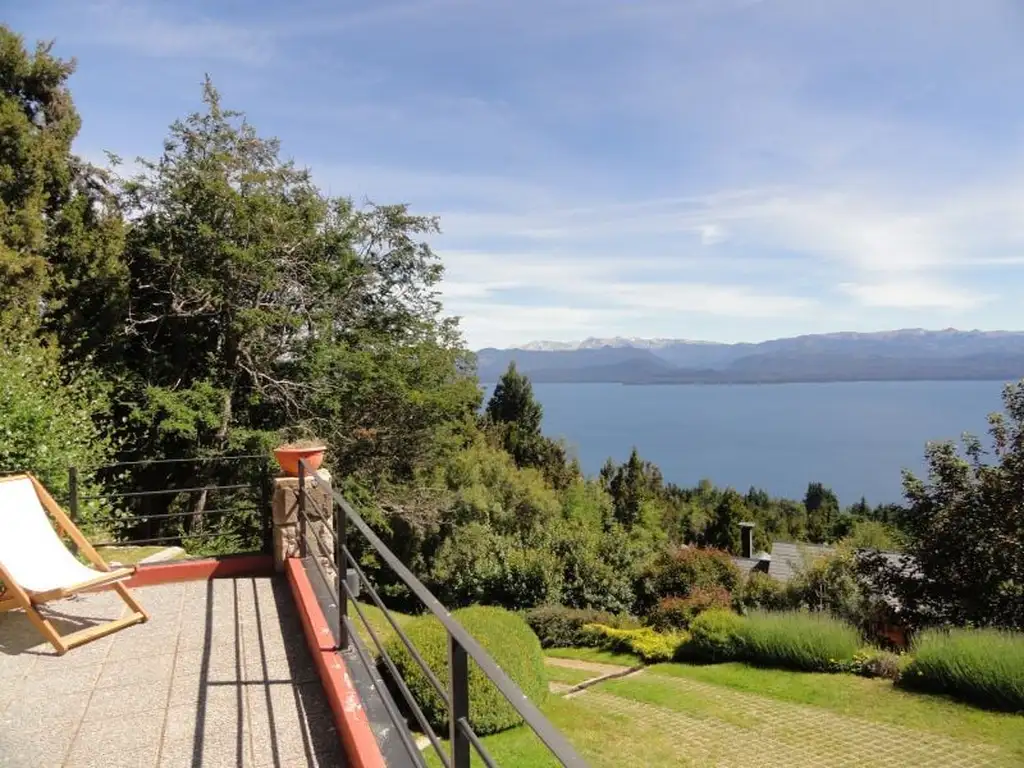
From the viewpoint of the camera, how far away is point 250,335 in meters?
13.1

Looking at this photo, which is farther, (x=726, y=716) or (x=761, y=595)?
(x=761, y=595)

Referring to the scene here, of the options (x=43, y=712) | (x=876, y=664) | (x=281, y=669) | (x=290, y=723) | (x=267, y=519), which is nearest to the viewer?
(x=290, y=723)

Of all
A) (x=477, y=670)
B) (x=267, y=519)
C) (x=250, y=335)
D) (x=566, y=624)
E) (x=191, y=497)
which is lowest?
(x=566, y=624)

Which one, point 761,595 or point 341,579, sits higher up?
point 341,579

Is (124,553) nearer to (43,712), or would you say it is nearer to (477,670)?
(477,670)

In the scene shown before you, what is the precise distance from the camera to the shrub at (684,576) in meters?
19.1

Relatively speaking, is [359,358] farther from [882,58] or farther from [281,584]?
[882,58]

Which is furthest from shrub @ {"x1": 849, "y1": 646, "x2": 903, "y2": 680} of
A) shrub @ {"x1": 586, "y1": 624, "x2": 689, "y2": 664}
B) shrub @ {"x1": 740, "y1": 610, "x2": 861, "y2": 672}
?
shrub @ {"x1": 586, "y1": 624, "x2": 689, "y2": 664}

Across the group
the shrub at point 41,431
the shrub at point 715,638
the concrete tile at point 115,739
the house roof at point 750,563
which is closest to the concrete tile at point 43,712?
the concrete tile at point 115,739

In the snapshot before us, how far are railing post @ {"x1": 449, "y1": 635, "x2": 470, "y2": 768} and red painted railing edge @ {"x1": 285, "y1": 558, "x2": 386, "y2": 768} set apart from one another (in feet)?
3.06

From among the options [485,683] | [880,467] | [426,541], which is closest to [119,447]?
[485,683]

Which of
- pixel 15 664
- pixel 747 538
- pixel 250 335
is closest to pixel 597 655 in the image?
pixel 250 335

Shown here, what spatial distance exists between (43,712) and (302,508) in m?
1.92

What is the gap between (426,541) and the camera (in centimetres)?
2203
